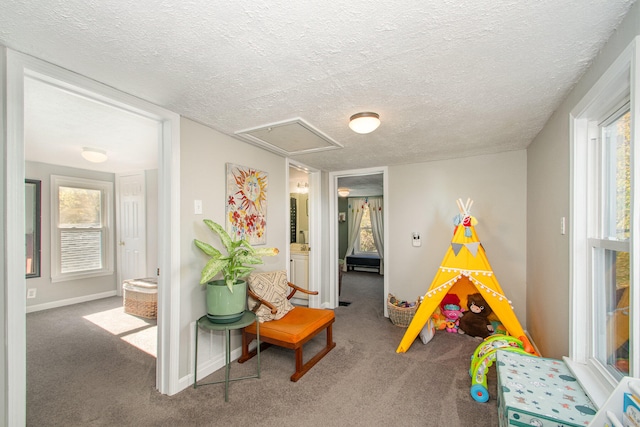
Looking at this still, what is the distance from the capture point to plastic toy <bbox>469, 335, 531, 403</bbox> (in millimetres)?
2055

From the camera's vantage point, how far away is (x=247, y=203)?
113 inches

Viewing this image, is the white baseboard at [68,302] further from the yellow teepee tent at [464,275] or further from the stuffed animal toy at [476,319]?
the stuffed animal toy at [476,319]

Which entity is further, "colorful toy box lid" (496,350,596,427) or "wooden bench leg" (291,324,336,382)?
"wooden bench leg" (291,324,336,382)

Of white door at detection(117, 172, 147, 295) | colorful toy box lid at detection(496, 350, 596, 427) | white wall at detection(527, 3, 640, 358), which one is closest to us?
colorful toy box lid at detection(496, 350, 596, 427)

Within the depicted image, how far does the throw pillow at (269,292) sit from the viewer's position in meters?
2.62

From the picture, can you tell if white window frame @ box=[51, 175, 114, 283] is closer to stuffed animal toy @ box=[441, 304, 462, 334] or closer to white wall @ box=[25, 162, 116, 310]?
white wall @ box=[25, 162, 116, 310]

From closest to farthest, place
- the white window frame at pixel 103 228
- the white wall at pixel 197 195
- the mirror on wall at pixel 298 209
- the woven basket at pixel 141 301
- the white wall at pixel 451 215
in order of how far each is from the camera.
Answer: the white wall at pixel 197 195 < the white wall at pixel 451 215 < the woven basket at pixel 141 301 < the white window frame at pixel 103 228 < the mirror on wall at pixel 298 209

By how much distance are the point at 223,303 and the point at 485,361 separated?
2020mm

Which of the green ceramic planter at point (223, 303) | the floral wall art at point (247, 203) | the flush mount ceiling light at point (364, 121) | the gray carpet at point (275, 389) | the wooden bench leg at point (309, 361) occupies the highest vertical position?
the flush mount ceiling light at point (364, 121)

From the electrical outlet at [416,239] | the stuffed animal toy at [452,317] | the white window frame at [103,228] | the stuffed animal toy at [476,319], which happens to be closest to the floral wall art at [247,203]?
the electrical outlet at [416,239]

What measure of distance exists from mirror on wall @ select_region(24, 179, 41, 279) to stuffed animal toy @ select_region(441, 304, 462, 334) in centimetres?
577

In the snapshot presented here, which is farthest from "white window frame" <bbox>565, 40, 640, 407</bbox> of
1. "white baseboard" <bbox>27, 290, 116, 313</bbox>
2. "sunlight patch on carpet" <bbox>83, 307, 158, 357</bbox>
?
"white baseboard" <bbox>27, 290, 116, 313</bbox>

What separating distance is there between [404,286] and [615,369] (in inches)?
99.2

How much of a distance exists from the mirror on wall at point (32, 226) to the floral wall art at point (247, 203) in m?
3.64
